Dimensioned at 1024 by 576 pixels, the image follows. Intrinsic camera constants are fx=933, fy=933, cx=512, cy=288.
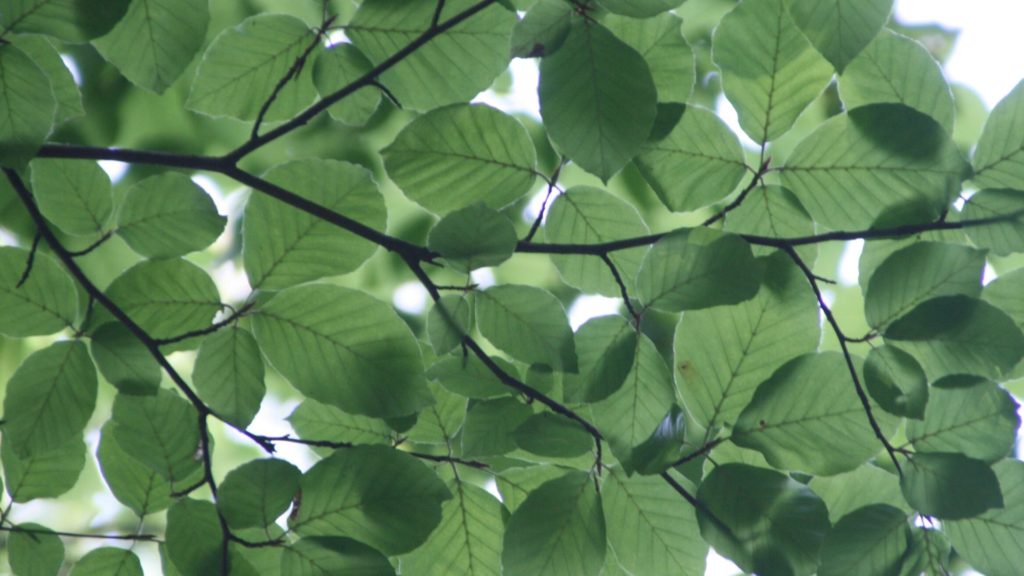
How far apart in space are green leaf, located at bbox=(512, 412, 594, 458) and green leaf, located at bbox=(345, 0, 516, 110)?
9.3 inches

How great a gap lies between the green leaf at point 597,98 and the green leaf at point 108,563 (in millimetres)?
462

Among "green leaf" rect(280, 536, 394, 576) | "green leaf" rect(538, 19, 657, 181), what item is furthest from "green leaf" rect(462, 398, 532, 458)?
→ "green leaf" rect(538, 19, 657, 181)

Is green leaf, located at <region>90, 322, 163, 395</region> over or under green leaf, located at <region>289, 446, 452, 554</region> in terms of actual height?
A: over

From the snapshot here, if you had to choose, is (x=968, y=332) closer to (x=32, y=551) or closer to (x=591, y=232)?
(x=591, y=232)

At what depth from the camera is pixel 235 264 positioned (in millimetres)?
1904

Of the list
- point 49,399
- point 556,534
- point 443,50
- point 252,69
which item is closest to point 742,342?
point 556,534

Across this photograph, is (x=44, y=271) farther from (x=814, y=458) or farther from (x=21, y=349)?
(x=21, y=349)

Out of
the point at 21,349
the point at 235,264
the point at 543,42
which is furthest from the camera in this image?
the point at 235,264

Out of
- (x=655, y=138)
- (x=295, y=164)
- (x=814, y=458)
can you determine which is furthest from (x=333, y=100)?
(x=814, y=458)

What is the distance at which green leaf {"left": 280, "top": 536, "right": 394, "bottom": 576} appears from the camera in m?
0.65

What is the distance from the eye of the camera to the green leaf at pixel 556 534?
66 centimetres

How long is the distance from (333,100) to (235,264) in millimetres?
1384

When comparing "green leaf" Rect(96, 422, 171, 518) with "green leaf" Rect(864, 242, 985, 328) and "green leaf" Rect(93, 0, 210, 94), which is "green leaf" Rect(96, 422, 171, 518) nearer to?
"green leaf" Rect(93, 0, 210, 94)

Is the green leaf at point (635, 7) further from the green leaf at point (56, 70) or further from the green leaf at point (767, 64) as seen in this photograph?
the green leaf at point (56, 70)
